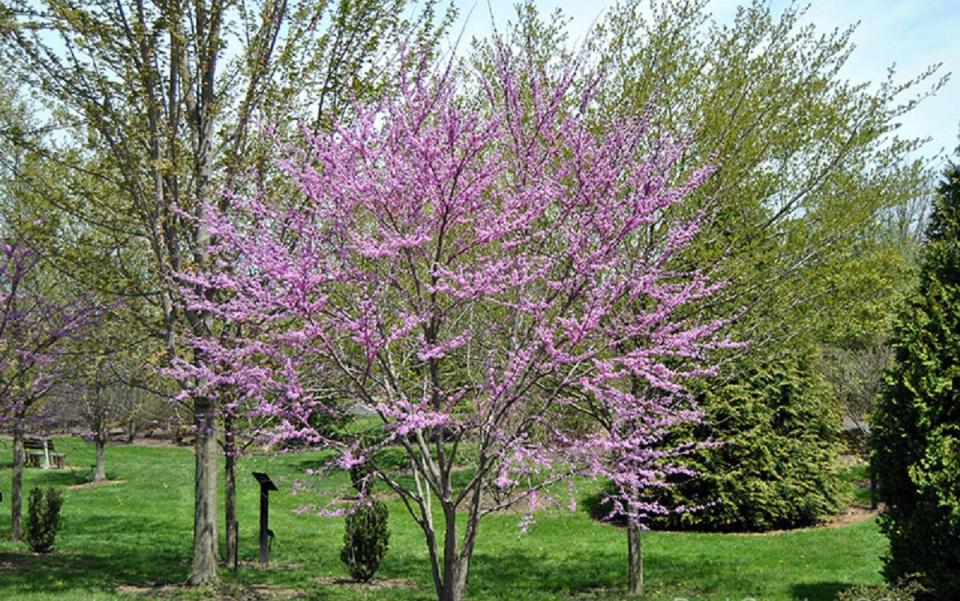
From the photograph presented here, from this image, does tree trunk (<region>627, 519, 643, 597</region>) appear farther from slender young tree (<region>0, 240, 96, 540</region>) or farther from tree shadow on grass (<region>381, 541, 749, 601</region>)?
slender young tree (<region>0, 240, 96, 540</region>)

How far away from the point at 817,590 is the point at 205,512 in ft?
20.8

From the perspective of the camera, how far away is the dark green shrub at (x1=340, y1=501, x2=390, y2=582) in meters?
9.05

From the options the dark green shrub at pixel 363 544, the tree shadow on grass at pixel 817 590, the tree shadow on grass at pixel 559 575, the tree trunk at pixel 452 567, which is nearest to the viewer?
the tree trunk at pixel 452 567

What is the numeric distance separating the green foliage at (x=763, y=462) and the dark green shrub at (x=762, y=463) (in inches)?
0.6

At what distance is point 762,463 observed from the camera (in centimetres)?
1240

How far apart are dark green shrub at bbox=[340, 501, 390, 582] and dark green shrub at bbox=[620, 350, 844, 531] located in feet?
16.7

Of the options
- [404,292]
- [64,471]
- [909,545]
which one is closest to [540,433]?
[909,545]

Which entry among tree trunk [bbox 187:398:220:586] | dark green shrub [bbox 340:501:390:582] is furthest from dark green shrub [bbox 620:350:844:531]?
tree trunk [bbox 187:398:220:586]

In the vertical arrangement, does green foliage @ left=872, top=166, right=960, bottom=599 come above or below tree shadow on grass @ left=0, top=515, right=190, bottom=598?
above

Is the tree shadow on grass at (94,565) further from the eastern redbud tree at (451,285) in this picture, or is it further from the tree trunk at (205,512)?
the eastern redbud tree at (451,285)

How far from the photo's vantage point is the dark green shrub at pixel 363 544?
905cm

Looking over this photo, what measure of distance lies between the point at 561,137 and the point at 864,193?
3.88m

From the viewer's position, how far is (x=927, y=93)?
8.42 metres

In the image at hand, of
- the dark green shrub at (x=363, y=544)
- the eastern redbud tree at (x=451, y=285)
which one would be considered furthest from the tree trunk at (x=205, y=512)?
the eastern redbud tree at (x=451, y=285)
